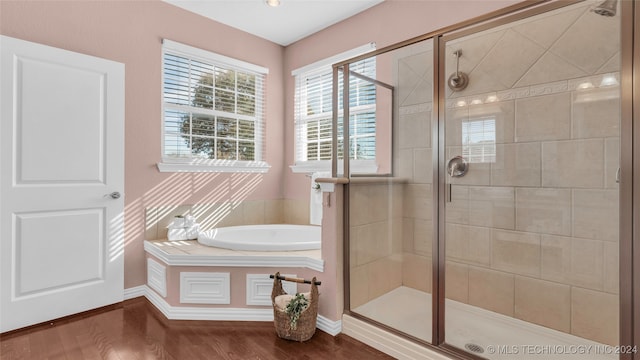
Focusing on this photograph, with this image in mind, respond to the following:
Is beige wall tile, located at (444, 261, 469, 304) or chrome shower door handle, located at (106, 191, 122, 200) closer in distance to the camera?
beige wall tile, located at (444, 261, 469, 304)

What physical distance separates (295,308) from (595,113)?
6.49 ft

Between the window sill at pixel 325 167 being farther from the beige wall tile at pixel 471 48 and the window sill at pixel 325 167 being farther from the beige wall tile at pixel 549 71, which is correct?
the beige wall tile at pixel 549 71

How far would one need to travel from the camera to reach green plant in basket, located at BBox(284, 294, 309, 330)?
1944 mm

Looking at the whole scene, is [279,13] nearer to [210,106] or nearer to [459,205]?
[210,106]

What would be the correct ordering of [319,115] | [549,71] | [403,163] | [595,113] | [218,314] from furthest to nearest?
[319,115], [403,163], [218,314], [549,71], [595,113]

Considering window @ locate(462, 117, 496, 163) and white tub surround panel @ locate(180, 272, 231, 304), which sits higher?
window @ locate(462, 117, 496, 163)

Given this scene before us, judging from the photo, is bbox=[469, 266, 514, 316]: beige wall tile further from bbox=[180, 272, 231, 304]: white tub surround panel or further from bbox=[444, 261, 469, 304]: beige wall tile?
bbox=[180, 272, 231, 304]: white tub surround panel

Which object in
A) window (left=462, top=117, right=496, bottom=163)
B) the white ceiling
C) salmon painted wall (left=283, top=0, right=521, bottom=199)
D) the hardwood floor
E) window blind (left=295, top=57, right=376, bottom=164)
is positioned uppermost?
the white ceiling

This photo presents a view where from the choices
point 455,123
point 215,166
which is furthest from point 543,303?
point 215,166

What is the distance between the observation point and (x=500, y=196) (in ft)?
7.03

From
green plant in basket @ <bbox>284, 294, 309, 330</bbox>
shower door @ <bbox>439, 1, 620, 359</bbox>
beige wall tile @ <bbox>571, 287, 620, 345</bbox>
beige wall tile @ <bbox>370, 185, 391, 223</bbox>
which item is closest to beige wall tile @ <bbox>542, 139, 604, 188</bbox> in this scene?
shower door @ <bbox>439, 1, 620, 359</bbox>

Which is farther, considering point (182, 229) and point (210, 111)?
point (210, 111)

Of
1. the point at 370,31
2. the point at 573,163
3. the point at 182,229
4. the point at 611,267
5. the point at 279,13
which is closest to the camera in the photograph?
the point at 611,267

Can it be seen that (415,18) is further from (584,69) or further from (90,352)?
(90,352)
